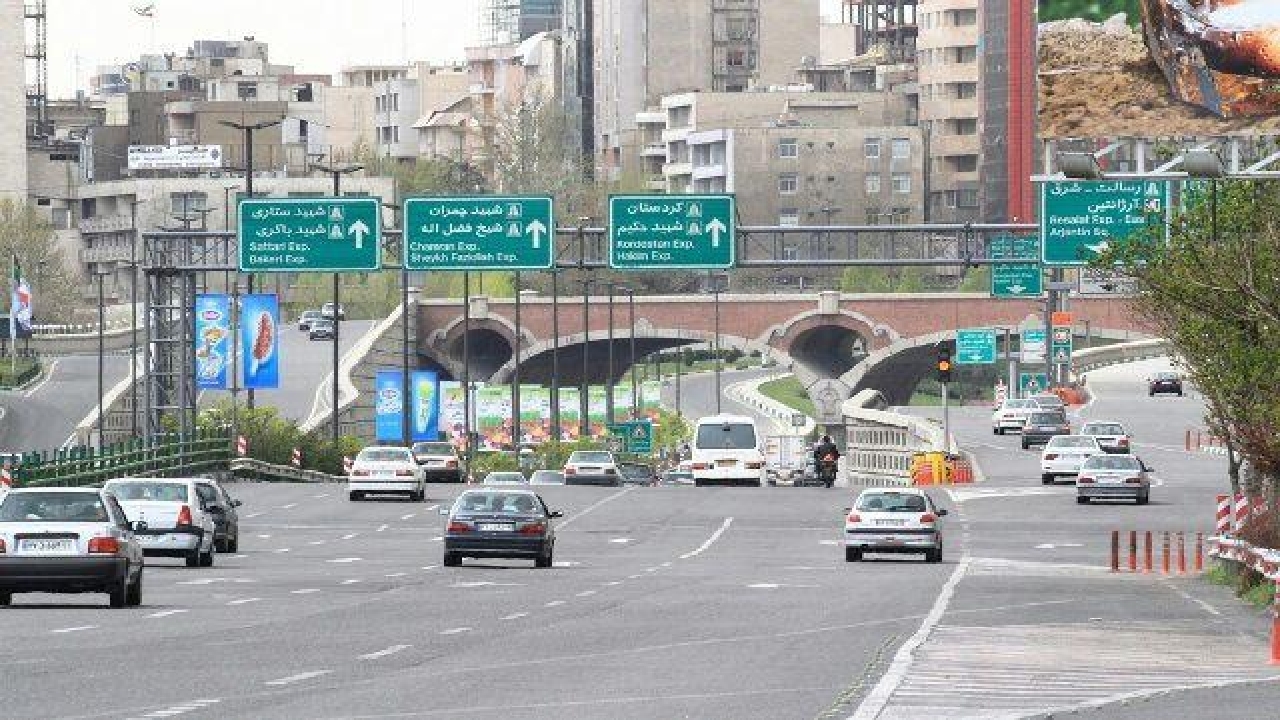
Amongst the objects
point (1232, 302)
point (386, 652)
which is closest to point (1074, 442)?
point (1232, 302)

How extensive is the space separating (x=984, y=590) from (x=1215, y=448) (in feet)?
217

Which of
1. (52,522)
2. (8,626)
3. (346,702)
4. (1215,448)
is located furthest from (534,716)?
(1215,448)

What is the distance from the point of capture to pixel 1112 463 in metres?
74.3

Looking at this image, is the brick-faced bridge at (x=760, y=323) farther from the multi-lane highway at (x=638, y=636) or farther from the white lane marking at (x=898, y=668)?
the white lane marking at (x=898, y=668)

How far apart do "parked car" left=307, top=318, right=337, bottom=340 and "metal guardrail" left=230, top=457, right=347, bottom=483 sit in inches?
2907

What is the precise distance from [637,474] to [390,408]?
8917 millimetres

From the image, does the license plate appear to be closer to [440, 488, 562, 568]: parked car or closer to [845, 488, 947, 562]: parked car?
[440, 488, 562, 568]: parked car

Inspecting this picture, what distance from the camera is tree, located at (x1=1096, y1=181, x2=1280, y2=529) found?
119ft

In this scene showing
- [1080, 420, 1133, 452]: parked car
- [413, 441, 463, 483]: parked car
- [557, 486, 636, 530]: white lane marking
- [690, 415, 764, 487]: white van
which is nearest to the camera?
[557, 486, 636, 530]: white lane marking

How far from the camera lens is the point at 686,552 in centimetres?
5381

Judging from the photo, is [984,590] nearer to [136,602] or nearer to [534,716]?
[136,602]

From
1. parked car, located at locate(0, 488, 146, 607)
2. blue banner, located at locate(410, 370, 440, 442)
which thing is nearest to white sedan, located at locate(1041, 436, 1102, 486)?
blue banner, located at locate(410, 370, 440, 442)

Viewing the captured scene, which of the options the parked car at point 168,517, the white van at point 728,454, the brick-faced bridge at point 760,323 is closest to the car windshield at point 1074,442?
the white van at point 728,454

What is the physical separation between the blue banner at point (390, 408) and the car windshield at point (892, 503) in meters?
56.8
